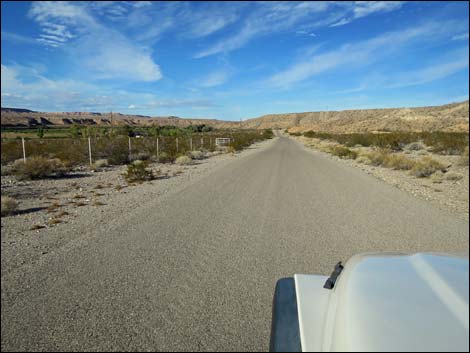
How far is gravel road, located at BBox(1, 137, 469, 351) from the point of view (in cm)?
284

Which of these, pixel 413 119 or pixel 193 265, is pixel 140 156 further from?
pixel 413 119

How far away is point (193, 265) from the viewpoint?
4.52m

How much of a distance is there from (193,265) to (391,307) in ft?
11.4

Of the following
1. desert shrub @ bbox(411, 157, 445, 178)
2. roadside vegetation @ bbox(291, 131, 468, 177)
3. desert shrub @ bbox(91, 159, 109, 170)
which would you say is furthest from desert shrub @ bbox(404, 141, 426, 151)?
desert shrub @ bbox(91, 159, 109, 170)

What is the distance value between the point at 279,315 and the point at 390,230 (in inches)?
204

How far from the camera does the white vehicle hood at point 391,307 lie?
1173 millimetres

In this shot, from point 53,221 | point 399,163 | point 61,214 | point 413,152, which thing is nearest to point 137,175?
point 61,214

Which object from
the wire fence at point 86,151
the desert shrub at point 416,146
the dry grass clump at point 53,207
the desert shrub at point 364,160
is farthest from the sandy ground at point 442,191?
the desert shrub at point 416,146

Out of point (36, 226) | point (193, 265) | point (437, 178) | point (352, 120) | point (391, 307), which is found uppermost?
point (352, 120)

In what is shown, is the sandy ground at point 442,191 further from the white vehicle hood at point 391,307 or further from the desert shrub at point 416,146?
the desert shrub at point 416,146

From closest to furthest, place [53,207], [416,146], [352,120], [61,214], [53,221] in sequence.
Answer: [53,221]
[61,214]
[53,207]
[416,146]
[352,120]

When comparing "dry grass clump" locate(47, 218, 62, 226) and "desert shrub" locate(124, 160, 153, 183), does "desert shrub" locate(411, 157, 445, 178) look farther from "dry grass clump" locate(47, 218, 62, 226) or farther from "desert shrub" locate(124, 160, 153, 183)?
"dry grass clump" locate(47, 218, 62, 226)

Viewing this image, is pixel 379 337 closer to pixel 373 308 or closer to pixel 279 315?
pixel 373 308

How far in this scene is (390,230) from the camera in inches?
245
